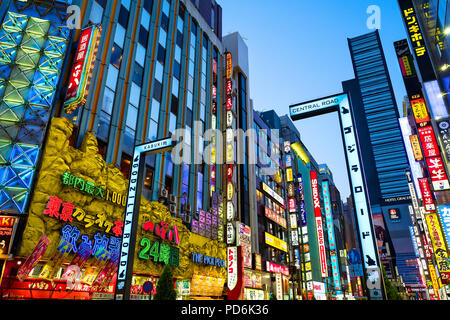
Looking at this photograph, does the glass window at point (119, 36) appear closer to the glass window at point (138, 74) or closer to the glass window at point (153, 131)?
the glass window at point (138, 74)

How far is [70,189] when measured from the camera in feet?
55.1

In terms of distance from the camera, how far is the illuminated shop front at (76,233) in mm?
14672

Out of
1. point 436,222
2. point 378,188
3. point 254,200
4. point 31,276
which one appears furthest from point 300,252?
point 378,188

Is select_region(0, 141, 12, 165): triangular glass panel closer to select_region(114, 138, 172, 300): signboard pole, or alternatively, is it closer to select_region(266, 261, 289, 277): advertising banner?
select_region(114, 138, 172, 300): signboard pole

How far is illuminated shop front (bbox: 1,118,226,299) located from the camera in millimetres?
14672

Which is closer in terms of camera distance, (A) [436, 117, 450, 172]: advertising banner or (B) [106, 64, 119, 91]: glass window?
(A) [436, 117, 450, 172]: advertising banner

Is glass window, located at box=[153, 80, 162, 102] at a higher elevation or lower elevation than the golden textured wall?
higher

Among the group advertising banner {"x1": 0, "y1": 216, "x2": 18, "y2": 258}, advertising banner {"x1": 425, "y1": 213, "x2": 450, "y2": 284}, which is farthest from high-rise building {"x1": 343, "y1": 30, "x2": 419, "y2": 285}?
advertising banner {"x1": 0, "y1": 216, "x2": 18, "y2": 258}

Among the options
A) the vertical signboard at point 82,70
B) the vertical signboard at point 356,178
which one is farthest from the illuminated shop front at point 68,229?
the vertical signboard at point 356,178

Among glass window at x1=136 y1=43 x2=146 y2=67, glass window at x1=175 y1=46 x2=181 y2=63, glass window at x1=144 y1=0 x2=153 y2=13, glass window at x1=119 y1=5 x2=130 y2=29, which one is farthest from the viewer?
glass window at x1=175 y1=46 x2=181 y2=63

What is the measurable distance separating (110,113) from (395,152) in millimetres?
196595

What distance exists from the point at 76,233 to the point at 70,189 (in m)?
2.41

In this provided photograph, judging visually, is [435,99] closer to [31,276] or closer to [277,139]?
[31,276]

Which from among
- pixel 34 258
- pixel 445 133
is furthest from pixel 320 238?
pixel 34 258
